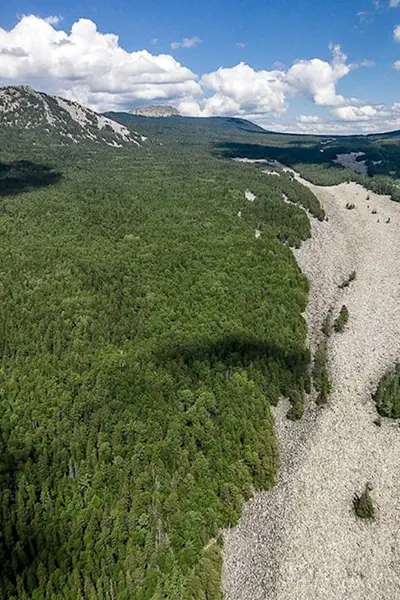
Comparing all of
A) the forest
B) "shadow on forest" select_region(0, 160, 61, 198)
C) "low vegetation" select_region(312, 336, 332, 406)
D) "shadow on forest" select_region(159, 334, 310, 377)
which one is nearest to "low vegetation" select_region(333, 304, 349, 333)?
"low vegetation" select_region(312, 336, 332, 406)

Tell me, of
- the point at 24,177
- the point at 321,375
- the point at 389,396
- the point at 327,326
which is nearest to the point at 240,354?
the point at 321,375

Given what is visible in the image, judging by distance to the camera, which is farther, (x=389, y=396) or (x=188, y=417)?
(x=389, y=396)

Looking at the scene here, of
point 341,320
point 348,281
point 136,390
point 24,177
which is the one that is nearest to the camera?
point 136,390

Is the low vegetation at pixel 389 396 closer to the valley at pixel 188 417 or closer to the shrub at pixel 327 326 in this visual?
the valley at pixel 188 417

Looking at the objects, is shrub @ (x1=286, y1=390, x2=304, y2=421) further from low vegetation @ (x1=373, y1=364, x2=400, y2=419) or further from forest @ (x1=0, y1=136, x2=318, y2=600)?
low vegetation @ (x1=373, y1=364, x2=400, y2=419)

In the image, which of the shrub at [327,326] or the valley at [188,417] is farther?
the shrub at [327,326]

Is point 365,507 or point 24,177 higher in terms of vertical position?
point 24,177

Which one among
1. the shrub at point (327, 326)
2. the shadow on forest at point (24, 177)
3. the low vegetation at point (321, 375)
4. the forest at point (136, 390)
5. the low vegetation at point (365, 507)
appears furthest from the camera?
the shadow on forest at point (24, 177)

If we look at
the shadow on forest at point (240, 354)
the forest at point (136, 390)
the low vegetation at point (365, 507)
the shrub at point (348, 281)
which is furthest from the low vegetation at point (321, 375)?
the shrub at point (348, 281)

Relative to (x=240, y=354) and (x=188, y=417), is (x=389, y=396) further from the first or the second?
(x=188, y=417)
